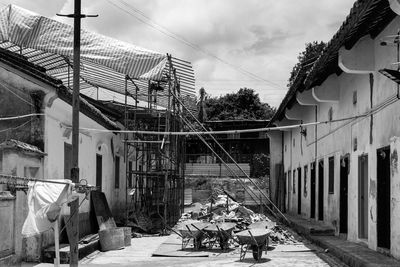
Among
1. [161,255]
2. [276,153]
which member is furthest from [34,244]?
[276,153]

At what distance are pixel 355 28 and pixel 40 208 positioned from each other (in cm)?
600

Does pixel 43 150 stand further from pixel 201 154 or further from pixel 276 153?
pixel 201 154

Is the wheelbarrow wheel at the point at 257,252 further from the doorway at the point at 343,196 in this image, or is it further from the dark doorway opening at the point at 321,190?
the dark doorway opening at the point at 321,190

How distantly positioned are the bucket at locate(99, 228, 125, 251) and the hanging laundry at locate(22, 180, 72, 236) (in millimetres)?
7617

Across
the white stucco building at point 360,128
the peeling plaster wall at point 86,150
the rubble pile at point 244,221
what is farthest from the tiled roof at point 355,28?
the peeling plaster wall at point 86,150

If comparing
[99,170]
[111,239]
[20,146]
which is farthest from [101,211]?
[20,146]

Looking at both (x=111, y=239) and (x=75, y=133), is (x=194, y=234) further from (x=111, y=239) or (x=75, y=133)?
(x=75, y=133)

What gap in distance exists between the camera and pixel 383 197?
1091 centimetres

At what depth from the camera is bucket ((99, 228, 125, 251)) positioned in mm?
14969

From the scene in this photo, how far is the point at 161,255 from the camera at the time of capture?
13906mm

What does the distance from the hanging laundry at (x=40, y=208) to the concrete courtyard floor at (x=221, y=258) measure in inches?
183

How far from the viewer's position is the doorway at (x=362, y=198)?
1282cm

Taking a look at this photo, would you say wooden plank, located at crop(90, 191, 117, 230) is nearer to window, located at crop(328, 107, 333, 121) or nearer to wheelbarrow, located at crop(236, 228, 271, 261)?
wheelbarrow, located at crop(236, 228, 271, 261)

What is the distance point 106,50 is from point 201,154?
1213 inches
